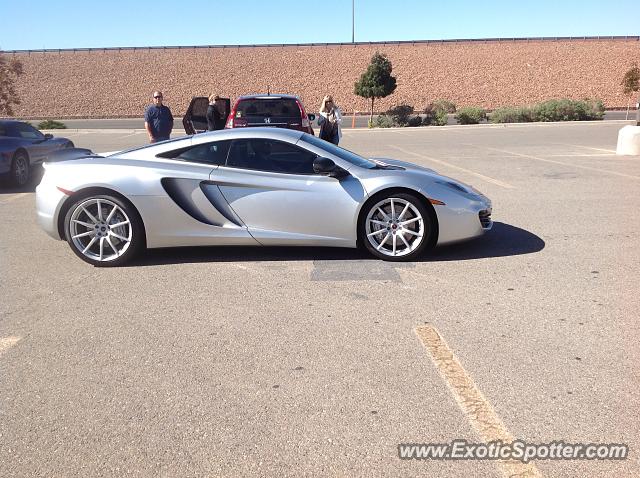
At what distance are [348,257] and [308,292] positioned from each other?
1151mm

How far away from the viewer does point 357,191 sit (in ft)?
19.4

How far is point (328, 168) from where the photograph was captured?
5.89 m

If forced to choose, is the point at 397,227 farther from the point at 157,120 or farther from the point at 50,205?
the point at 157,120

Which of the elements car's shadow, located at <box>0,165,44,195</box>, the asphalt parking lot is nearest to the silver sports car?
the asphalt parking lot

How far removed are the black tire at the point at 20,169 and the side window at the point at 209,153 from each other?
22.7 ft

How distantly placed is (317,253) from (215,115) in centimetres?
648

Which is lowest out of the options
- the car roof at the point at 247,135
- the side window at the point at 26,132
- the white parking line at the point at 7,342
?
the white parking line at the point at 7,342

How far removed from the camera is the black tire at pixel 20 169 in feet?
37.7

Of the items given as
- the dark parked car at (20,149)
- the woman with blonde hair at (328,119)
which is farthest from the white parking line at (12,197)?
the woman with blonde hair at (328,119)

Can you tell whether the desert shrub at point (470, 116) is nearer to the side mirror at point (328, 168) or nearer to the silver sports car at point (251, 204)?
the silver sports car at point (251, 204)

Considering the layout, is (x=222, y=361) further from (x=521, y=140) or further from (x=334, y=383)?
(x=521, y=140)

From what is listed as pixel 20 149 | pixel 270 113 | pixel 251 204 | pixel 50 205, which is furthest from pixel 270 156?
pixel 20 149

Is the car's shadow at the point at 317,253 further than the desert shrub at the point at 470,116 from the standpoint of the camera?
No

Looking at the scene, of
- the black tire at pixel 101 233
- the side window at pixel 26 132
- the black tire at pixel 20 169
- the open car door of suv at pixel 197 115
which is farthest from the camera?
the open car door of suv at pixel 197 115
